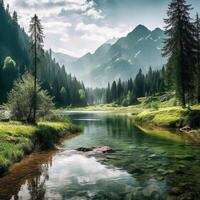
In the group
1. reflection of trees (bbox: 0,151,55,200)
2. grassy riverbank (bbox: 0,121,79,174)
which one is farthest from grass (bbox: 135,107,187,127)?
reflection of trees (bbox: 0,151,55,200)

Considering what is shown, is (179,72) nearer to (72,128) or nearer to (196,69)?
(196,69)

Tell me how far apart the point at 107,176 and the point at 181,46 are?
41.2 metres

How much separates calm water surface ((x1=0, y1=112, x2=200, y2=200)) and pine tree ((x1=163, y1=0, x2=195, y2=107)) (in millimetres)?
26959

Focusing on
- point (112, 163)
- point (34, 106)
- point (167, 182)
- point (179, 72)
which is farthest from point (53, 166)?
point (179, 72)

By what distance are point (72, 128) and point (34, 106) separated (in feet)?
32.3

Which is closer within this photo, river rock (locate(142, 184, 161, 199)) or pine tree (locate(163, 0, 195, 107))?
river rock (locate(142, 184, 161, 199))

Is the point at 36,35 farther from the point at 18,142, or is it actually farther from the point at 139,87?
the point at 139,87

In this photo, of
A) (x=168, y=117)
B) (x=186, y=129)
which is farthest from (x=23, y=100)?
(x=168, y=117)

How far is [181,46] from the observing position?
5416 cm

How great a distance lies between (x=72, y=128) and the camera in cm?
4903

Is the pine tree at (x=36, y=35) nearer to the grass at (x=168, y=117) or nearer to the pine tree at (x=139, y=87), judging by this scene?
the grass at (x=168, y=117)

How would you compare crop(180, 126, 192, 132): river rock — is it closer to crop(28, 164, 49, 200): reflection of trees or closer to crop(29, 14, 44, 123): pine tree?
crop(29, 14, 44, 123): pine tree

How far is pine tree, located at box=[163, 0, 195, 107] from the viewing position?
53.5 metres

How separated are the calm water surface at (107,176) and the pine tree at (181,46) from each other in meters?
27.0
